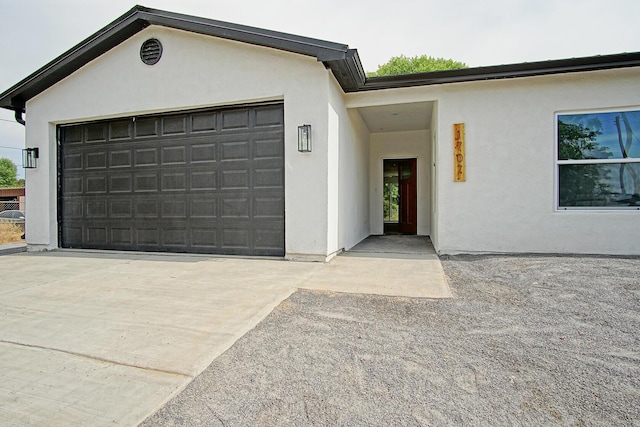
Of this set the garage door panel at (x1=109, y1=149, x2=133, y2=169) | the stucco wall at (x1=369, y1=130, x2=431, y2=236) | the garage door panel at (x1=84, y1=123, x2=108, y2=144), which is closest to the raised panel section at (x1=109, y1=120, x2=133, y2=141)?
the garage door panel at (x1=84, y1=123, x2=108, y2=144)

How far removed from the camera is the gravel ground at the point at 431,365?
173cm

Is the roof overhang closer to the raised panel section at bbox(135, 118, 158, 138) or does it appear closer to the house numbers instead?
the house numbers

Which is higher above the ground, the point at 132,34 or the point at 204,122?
the point at 132,34

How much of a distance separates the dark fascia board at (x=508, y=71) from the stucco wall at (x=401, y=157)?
12.5ft

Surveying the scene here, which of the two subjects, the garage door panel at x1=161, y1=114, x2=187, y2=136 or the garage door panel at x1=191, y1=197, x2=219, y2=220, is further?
the garage door panel at x1=161, y1=114, x2=187, y2=136

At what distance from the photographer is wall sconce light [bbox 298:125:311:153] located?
5.70 m

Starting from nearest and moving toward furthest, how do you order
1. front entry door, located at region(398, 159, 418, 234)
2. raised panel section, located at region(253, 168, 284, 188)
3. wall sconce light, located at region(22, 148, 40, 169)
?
raised panel section, located at region(253, 168, 284, 188)
wall sconce light, located at region(22, 148, 40, 169)
front entry door, located at region(398, 159, 418, 234)

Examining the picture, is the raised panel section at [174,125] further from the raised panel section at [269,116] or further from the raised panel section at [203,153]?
the raised panel section at [269,116]

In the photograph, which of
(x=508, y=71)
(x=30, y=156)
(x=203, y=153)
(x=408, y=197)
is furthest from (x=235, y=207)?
(x=408, y=197)

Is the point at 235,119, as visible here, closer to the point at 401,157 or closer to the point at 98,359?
the point at 98,359

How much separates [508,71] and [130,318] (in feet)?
21.5

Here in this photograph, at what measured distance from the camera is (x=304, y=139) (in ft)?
18.7

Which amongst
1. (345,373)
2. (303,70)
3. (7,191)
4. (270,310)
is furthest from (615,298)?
(7,191)

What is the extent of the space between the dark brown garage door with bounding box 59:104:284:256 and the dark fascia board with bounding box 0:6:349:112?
103 cm
